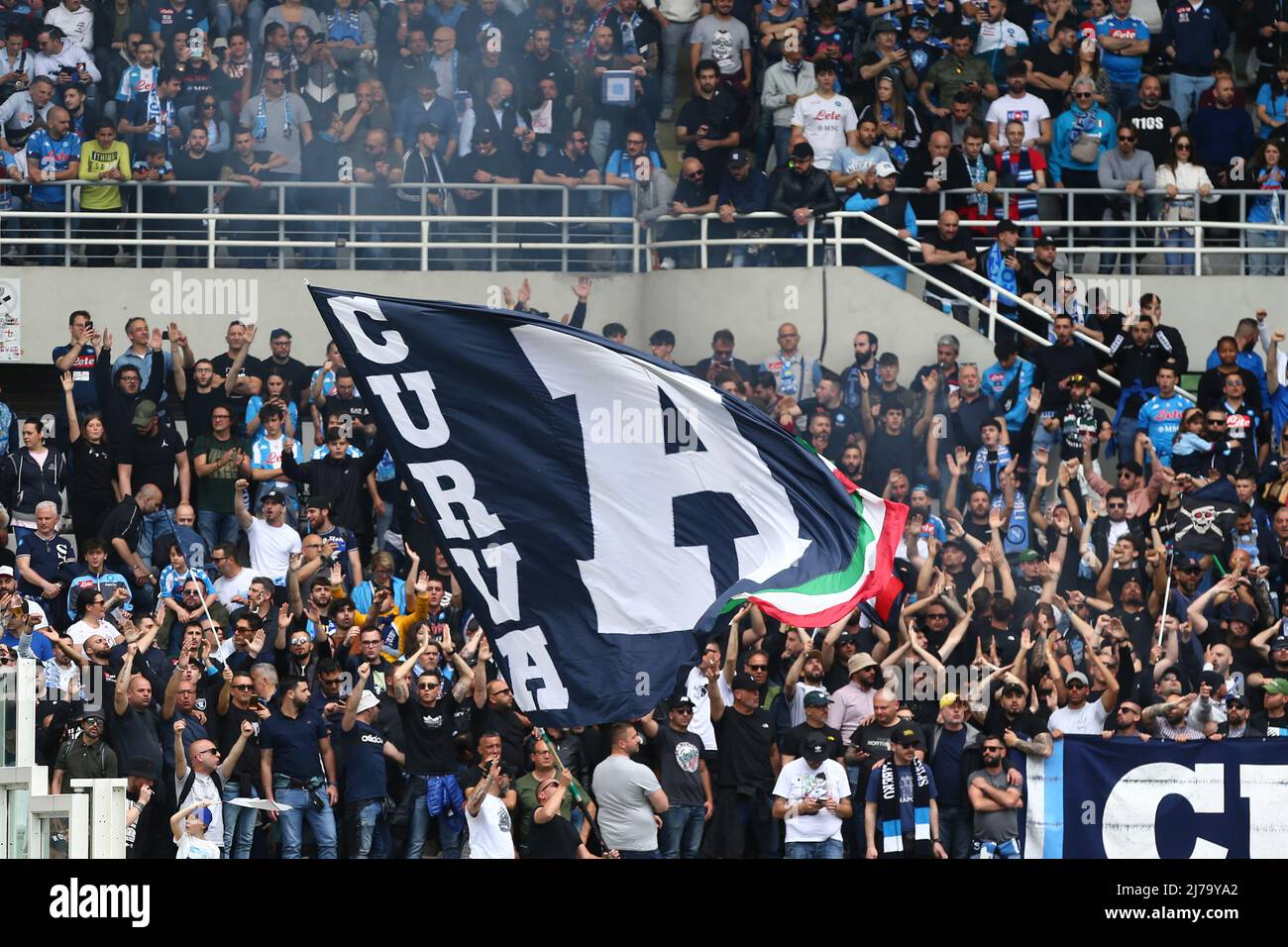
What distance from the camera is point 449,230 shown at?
23.7 meters

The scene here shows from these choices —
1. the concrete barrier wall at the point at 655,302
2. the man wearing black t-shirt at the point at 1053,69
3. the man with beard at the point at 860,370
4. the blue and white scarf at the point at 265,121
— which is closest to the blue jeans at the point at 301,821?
the man with beard at the point at 860,370

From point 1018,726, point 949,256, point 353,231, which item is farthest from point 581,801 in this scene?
point 353,231

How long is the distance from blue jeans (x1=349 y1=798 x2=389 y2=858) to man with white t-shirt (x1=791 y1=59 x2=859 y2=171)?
8.35m

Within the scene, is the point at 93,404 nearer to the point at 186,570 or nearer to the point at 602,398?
the point at 186,570

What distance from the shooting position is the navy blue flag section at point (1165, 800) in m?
15.5

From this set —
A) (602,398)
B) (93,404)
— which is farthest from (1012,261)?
(602,398)

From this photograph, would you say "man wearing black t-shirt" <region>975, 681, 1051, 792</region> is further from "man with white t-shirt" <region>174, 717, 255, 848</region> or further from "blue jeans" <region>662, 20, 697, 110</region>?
"blue jeans" <region>662, 20, 697, 110</region>

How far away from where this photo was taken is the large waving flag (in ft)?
40.0

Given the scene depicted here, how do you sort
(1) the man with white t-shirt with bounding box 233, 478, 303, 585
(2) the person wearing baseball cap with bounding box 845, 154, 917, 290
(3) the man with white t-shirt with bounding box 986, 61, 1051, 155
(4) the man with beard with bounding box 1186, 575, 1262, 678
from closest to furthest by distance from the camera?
(4) the man with beard with bounding box 1186, 575, 1262, 678, (1) the man with white t-shirt with bounding box 233, 478, 303, 585, (2) the person wearing baseball cap with bounding box 845, 154, 917, 290, (3) the man with white t-shirt with bounding box 986, 61, 1051, 155

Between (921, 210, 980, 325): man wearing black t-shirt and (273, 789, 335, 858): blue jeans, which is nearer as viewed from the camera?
(273, 789, 335, 858): blue jeans

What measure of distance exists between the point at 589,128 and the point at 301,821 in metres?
8.62

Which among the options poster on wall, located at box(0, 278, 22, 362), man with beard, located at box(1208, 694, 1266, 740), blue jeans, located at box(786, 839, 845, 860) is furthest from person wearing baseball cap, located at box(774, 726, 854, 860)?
poster on wall, located at box(0, 278, 22, 362)

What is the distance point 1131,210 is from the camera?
75.8 ft

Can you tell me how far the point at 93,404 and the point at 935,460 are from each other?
6.41 metres
